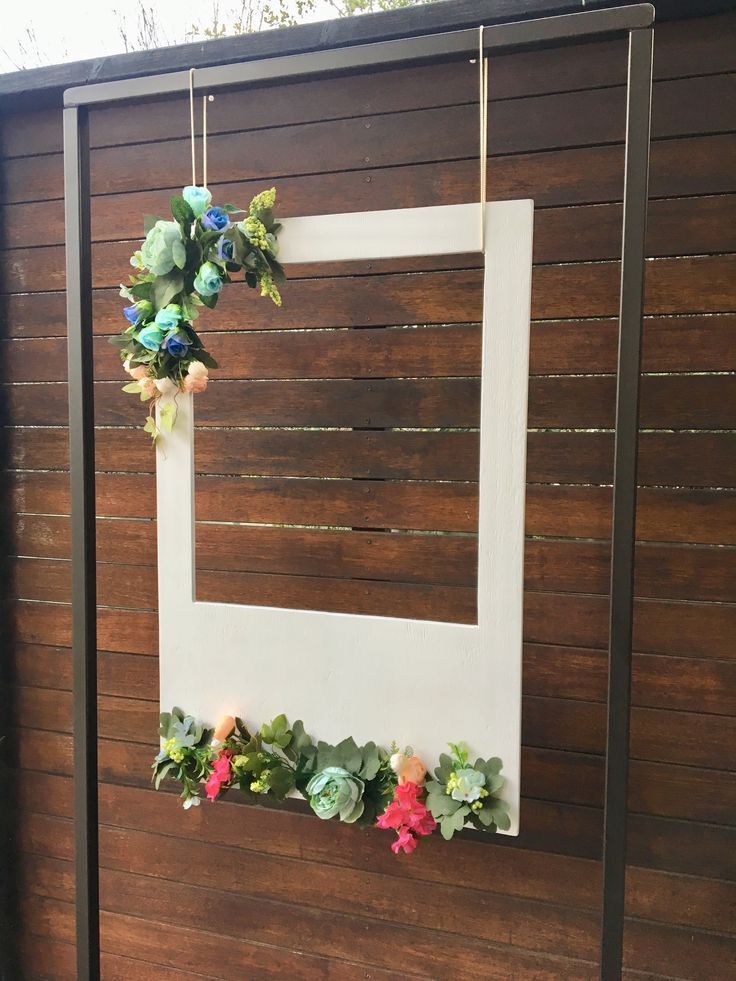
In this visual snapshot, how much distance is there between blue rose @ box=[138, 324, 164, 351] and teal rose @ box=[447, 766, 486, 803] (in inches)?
Result: 31.2

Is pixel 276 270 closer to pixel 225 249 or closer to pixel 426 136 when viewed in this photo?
pixel 225 249

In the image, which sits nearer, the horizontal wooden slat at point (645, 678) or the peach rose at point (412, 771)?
the peach rose at point (412, 771)

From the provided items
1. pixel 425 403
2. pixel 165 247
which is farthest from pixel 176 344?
pixel 425 403

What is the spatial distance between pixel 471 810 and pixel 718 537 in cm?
63

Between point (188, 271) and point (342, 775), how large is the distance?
2.67ft

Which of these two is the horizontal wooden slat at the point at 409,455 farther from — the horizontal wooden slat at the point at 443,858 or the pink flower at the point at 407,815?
the horizontal wooden slat at the point at 443,858

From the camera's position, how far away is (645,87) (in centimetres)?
87

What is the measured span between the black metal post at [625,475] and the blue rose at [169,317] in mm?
634

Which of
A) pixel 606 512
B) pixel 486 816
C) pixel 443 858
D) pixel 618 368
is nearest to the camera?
pixel 618 368

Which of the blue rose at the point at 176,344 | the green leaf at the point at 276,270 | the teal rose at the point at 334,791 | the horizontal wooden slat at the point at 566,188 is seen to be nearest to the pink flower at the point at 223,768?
the teal rose at the point at 334,791

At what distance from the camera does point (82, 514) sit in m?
1.10

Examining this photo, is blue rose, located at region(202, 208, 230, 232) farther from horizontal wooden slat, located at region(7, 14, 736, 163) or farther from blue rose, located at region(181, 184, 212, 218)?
horizontal wooden slat, located at region(7, 14, 736, 163)

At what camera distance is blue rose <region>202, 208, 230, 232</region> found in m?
1.03

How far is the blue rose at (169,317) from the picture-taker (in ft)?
3.38
